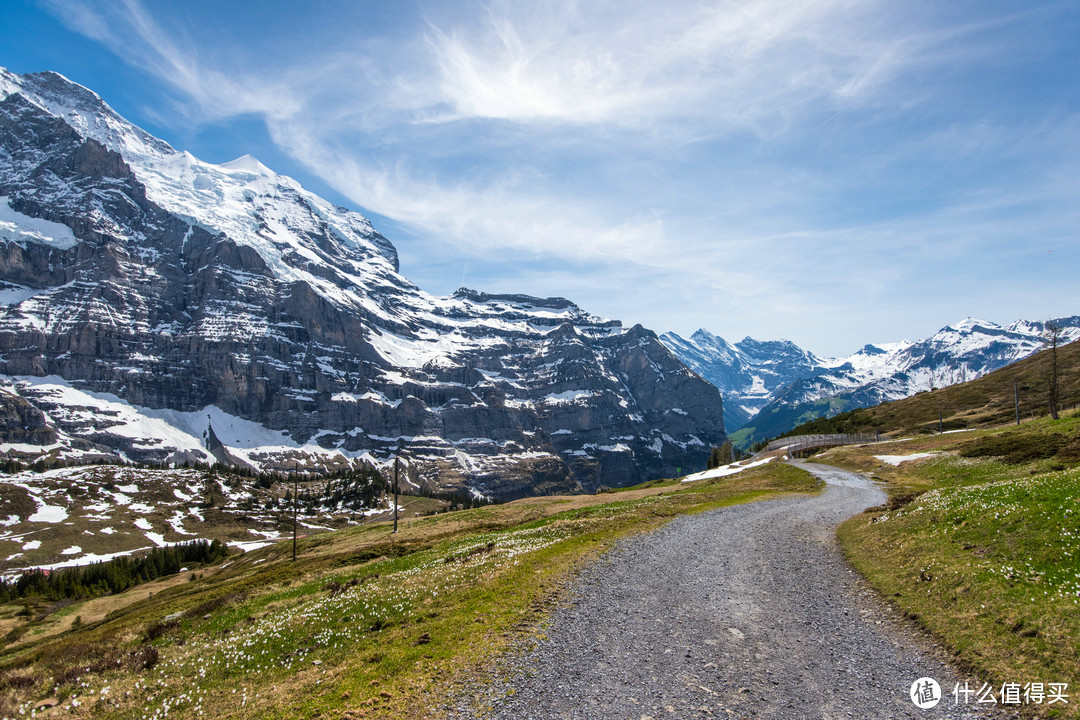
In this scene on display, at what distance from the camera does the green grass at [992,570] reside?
12.8 m

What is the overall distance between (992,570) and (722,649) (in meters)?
9.38

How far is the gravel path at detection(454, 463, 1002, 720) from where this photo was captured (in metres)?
12.4

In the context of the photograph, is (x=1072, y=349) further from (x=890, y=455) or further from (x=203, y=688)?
(x=203, y=688)

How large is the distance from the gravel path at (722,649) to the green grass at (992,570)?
42.3 inches

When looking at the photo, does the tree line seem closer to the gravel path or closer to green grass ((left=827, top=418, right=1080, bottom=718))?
the gravel path

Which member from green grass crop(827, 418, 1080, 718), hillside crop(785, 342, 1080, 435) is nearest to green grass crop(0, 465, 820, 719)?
green grass crop(827, 418, 1080, 718)

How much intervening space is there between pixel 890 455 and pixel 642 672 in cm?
7680

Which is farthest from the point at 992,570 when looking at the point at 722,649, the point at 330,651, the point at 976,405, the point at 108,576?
the point at 108,576

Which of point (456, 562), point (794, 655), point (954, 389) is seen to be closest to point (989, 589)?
point (794, 655)

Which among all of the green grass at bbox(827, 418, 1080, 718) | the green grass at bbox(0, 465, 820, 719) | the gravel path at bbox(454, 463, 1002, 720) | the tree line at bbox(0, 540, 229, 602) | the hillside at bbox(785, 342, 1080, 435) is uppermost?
the hillside at bbox(785, 342, 1080, 435)

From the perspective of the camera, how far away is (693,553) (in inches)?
1061

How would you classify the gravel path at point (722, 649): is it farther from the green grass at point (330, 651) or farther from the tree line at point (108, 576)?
the tree line at point (108, 576)

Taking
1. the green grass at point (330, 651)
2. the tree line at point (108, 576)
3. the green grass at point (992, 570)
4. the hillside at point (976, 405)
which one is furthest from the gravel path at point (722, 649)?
the tree line at point (108, 576)

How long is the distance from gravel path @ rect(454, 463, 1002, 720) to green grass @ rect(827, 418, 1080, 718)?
1074 millimetres
